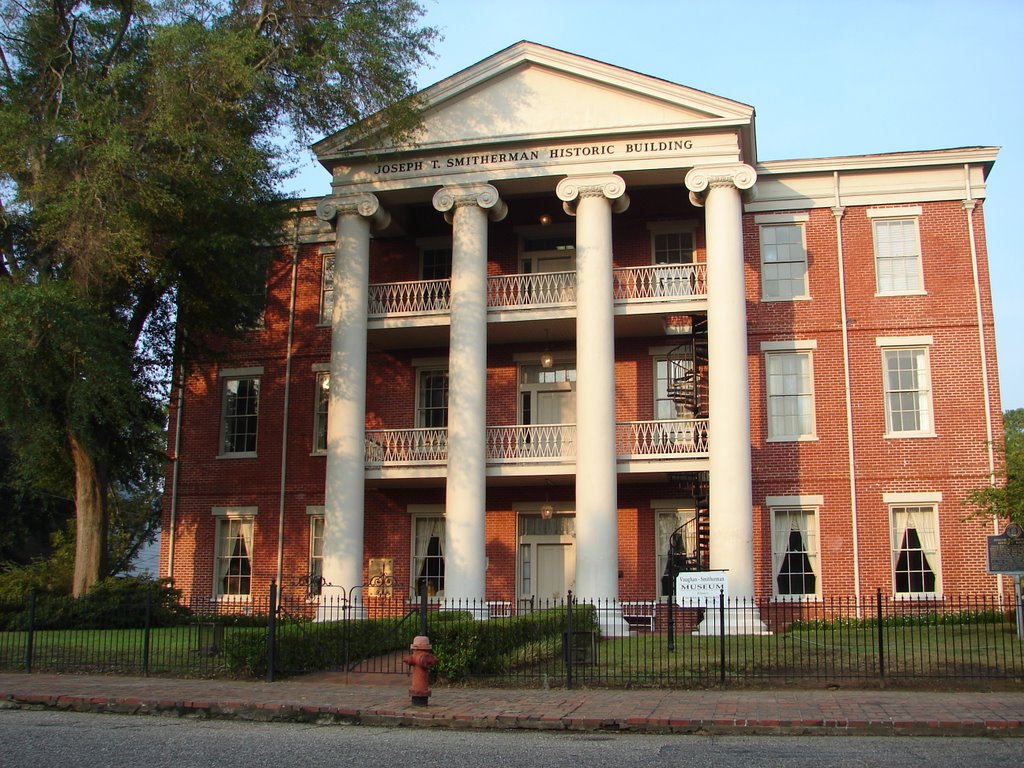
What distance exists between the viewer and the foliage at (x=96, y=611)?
21609mm

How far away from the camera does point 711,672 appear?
15.8m

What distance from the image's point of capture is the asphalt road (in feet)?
33.6

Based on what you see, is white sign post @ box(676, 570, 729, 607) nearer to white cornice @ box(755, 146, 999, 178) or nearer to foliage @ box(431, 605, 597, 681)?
foliage @ box(431, 605, 597, 681)

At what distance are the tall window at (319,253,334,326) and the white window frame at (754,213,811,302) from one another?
36.1 feet

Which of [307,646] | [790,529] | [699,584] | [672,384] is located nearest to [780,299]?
[672,384]

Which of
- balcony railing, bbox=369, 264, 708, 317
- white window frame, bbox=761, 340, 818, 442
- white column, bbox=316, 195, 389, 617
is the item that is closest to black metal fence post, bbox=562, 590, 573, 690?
white column, bbox=316, 195, 389, 617

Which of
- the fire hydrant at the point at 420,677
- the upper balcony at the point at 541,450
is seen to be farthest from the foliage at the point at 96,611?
the fire hydrant at the point at 420,677

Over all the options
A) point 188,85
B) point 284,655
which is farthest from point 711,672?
point 188,85

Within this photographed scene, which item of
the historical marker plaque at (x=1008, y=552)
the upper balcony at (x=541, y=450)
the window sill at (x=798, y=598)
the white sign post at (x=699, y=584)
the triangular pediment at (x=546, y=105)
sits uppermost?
the triangular pediment at (x=546, y=105)

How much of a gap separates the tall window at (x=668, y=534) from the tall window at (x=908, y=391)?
5.02 metres

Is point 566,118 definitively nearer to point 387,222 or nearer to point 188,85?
point 387,222

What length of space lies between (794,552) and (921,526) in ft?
9.51

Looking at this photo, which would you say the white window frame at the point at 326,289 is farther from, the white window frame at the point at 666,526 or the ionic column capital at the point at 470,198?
the white window frame at the point at 666,526

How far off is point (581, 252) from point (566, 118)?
126 inches
